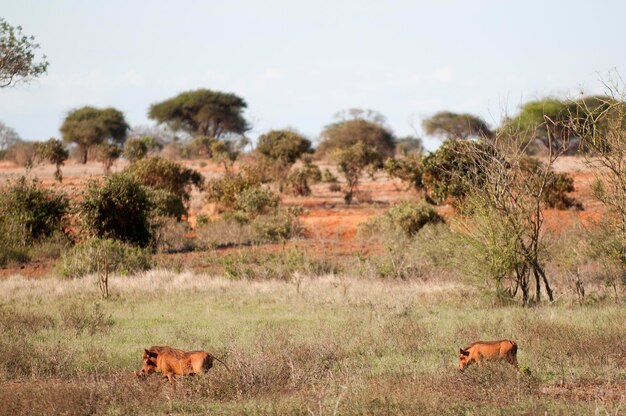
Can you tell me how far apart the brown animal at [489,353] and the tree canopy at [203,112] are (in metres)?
58.9

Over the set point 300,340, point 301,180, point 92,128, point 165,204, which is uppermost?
point 92,128

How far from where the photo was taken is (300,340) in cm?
1095

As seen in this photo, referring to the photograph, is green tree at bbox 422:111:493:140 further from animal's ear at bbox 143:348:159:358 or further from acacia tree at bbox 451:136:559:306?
animal's ear at bbox 143:348:159:358

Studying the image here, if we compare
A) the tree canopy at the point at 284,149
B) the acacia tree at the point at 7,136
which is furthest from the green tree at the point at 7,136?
the tree canopy at the point at 284,149

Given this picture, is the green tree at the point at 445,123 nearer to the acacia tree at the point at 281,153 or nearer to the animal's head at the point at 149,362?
the acacia tree at the point at 281,153

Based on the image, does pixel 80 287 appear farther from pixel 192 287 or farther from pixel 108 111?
pixel 108 111

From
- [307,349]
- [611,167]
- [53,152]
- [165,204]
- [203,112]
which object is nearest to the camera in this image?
[307,349]

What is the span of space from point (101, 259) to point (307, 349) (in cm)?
1025

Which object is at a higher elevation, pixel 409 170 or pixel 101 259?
pixel 409 170

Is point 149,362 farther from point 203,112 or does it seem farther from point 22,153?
point 203,112

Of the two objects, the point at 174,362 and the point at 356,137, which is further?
the point at 356,137

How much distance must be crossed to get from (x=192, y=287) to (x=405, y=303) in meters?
4.66

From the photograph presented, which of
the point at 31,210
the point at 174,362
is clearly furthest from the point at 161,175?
the point at 174,362

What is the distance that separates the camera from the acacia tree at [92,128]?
59.7 metres
